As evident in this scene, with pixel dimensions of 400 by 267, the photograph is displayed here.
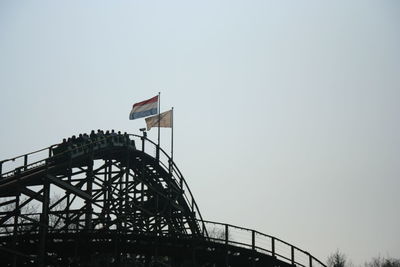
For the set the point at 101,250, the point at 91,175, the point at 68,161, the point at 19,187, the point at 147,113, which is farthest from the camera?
the point at 147,113

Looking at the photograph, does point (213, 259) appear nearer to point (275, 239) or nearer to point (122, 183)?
point (275, 239)

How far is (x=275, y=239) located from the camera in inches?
1236

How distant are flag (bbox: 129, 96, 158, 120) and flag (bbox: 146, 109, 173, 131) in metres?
1.47

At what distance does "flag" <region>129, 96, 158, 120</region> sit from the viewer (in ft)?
151

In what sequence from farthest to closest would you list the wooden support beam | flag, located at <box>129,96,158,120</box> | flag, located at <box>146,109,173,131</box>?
flag, located at <box>146,109,173,131</box>, flag, located at <box>129,96,158,120</box>, the wooden support beam

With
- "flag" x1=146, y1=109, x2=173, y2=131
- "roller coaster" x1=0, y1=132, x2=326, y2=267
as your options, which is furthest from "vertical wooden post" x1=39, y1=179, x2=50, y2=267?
"flag" x1=146, y1=109, x2=173, y2=131

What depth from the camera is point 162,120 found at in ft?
158

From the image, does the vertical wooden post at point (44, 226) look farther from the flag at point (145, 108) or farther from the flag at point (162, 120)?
the flag at point (162, 120)

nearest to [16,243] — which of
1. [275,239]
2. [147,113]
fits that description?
[275,239]

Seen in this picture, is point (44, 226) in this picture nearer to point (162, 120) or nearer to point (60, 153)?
point (60, 153)

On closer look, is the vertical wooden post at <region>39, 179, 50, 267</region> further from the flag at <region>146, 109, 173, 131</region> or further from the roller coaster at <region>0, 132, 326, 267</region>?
the flag at <region>146, 109, 173, 131</region>

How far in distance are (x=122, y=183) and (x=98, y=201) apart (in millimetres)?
3288

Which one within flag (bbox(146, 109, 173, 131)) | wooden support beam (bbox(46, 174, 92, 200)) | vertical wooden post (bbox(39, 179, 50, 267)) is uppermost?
flag (bbox(146, 109, 173, 131))

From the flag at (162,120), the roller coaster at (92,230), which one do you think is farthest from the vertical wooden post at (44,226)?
the flag at (162,120)
